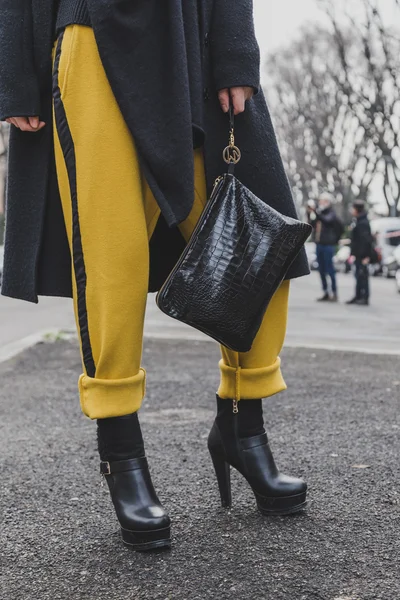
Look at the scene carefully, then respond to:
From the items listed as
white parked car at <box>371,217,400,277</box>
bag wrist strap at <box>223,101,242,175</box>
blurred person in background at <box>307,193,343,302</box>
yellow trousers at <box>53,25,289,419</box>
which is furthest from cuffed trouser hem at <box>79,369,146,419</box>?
white parked car at <box>371,217,400,277</box>

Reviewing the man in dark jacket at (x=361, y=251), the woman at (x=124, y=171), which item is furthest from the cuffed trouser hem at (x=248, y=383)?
the man in dark jacket at (x=361, y=251)

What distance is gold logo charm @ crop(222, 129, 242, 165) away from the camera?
80.0 inches

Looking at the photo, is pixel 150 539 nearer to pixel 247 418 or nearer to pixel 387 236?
pixel 247 418

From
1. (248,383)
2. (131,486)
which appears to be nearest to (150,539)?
(131,486)

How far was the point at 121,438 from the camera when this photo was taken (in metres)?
1.96

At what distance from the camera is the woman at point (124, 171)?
1.91 m

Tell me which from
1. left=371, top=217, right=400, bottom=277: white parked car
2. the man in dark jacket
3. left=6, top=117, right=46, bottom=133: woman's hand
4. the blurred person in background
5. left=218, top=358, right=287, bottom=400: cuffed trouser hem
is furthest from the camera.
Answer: left=371, top=217, right=400, bottom=277: white parked car

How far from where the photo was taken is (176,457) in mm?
2748

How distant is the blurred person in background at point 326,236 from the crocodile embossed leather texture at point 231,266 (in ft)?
38.1

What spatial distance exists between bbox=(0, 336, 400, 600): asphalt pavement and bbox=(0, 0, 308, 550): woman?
0.40 ft

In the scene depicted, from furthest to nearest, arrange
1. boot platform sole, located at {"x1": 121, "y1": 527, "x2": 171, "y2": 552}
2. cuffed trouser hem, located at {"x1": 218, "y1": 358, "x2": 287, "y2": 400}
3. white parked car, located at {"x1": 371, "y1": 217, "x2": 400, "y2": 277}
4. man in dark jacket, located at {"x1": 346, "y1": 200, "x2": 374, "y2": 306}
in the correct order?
white parked car, located at {"x1": 371, "y1": 217, "x2": 400, "y2": 277}, man in dark jacket, located at {"x1": 346, "y1": 200, "x2": 374, "y2": 306}, cuffed trouser hem, located at {"x1": 218, "y1": 358, "x2": 287, "y2": 400}, boot platform sole, located at {"x1": 121, "y1": 527, "x2": 171, "y2": 552}

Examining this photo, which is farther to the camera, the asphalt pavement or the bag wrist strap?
the bag wrist strap

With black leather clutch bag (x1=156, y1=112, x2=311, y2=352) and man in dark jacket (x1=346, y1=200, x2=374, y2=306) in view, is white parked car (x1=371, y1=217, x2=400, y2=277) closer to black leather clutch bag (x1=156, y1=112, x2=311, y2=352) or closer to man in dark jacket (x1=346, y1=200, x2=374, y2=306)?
man in dark jacket (x1=346, y1=200, x2=374, y2=306)

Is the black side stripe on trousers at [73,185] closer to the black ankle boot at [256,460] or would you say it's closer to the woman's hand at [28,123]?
the woman's hand at [28,123]
